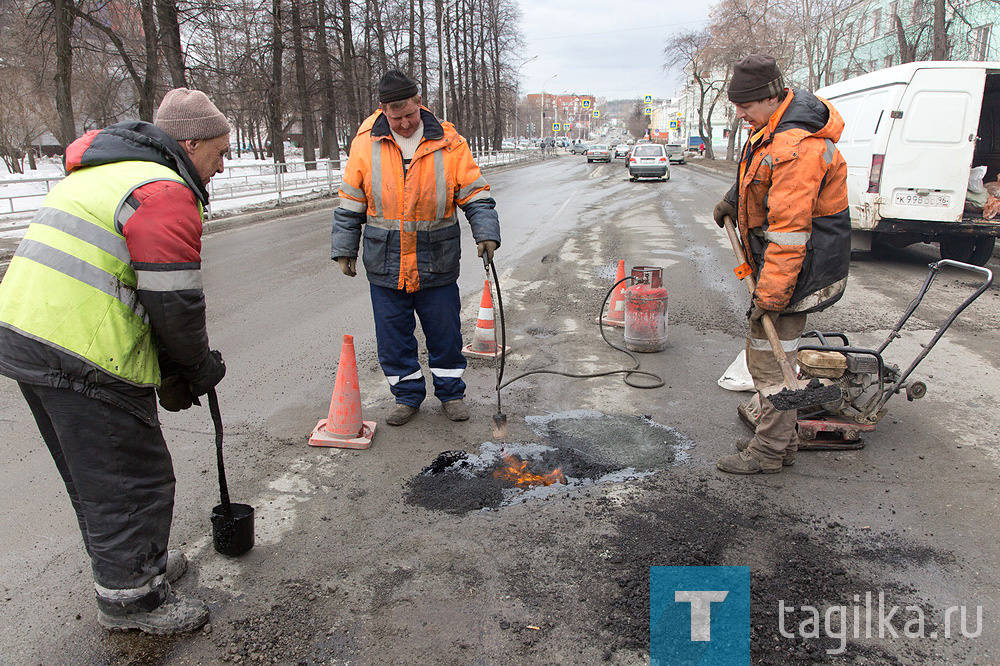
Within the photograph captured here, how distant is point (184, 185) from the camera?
222cm

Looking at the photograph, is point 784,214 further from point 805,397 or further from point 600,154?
point 600,154

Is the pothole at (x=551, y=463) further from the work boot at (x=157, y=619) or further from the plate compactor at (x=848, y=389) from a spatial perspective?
the work boot at (x=157, y=619)

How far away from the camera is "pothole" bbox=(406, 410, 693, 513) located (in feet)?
11.0

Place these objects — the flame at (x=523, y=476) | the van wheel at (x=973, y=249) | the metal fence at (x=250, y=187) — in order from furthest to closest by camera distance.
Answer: the metal fence at (x=250, y=187), the van wheel at (x=973, y=249), the flame at (x=523, y=476)

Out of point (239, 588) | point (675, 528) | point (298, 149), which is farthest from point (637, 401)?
point (298, 149)

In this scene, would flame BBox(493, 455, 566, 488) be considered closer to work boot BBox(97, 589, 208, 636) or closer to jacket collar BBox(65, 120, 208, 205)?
work boot BBox(97, 589, 208, 636)

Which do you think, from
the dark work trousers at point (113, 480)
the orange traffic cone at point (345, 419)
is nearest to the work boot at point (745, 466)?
the orange traffic cone at point (345, 419)

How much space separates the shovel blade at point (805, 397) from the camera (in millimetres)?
3406

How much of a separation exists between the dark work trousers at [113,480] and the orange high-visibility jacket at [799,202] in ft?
9.43

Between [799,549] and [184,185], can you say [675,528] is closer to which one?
→ [799,549]

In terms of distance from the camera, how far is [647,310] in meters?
5.52

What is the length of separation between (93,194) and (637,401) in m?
3.46

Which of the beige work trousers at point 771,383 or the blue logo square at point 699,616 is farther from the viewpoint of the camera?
the beige work trousers at point 771,383

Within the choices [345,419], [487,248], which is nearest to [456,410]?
[345,419]
